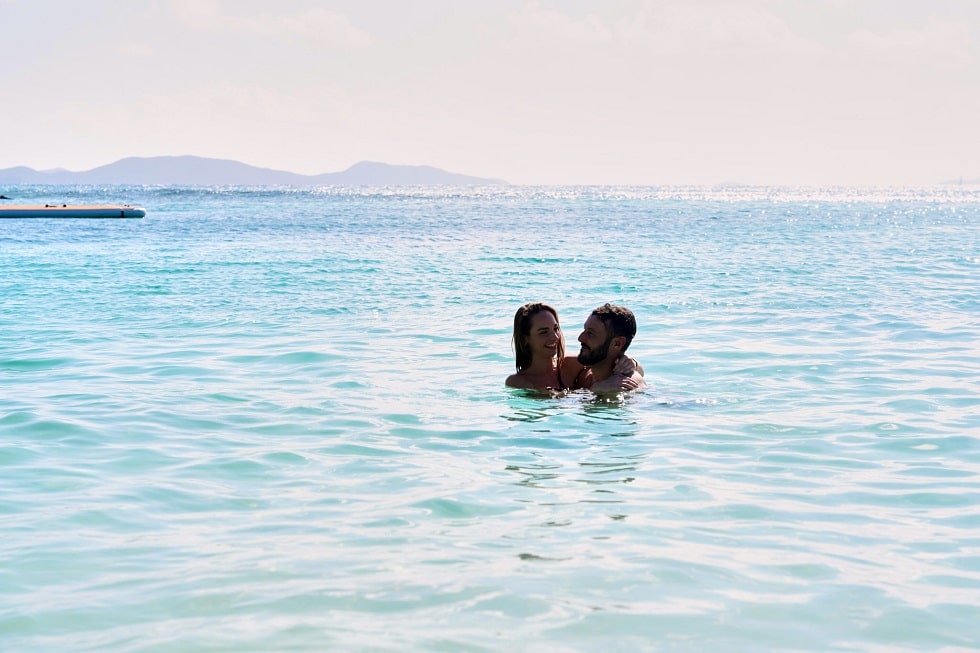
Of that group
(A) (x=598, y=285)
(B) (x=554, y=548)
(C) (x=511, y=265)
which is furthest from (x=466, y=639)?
(C) (x=511, y=265)

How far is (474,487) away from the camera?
6324mm

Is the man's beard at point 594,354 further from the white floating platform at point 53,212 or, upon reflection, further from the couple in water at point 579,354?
the white floating platform at point 53,212

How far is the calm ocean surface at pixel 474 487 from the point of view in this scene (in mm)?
4324

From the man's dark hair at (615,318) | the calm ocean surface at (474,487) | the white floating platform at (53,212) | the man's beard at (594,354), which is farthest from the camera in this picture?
the white floating platform at (53,212)

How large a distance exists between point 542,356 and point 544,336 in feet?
0.85

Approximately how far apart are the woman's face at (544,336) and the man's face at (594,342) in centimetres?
26

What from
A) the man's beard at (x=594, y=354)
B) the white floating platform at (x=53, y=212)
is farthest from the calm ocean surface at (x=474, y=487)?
the white floating platform at (x=53, y=212)

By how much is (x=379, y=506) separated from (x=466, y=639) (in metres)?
1.95

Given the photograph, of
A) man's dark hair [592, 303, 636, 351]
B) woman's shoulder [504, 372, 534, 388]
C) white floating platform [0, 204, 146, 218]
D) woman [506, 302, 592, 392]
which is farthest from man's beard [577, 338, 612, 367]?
white floating platform [0, 204, 146, 218]

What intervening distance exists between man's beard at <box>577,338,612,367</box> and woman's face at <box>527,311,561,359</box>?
0.30 meters

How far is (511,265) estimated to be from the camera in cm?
2902

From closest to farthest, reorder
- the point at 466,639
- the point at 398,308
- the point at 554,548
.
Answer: the point at 466,639 → the point at 554,548 → the point at 398,308

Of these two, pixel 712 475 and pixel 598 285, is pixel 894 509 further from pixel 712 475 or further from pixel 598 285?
pixel 598 285

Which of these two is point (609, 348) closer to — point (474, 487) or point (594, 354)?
point (594, 354)
